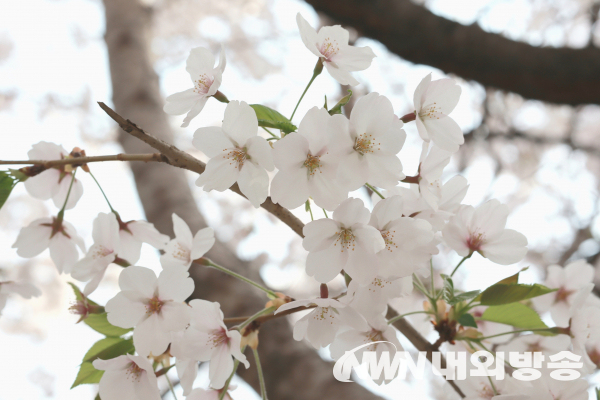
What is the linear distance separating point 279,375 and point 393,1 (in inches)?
47.1

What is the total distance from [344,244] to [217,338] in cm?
20

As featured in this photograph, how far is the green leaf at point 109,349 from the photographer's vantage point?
1.92 feet

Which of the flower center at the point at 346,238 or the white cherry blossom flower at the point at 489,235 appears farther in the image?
the white cherry blossom flower at the point at 489,235

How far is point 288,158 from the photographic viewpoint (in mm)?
442

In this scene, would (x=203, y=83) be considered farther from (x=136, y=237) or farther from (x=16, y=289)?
(x=16, y=289)

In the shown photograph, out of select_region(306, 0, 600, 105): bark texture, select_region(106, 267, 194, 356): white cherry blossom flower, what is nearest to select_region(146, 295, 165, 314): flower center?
select_region(106, 267, 194, 356): white cherry blossom flower

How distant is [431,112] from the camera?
564 millimetres

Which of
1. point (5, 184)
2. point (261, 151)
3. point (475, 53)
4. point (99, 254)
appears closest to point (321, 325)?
point (261, 151)

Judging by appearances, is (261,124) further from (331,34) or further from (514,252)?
(514,252)

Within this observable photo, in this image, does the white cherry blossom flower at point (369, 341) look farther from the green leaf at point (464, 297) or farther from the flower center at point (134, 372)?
the flower center at point (134, 372)

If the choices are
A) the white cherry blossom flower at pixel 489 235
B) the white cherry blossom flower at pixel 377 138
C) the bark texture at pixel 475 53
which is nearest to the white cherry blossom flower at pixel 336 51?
the white cherry blossom flower at pixel 377 138

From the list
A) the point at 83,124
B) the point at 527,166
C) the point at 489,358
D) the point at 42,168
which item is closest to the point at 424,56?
the point at 489,358

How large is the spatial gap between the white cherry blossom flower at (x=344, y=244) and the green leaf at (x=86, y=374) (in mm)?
360

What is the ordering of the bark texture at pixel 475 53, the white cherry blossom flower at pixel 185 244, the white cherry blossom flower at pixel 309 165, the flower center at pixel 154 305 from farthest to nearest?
the bark texture at pixel 475 53
the white cherry blossom flower at pixel 185 244
the flower center at pixel 154 305
the white cherry blossom flower at pixel 309 165
